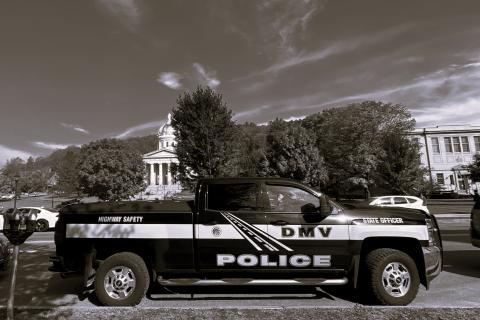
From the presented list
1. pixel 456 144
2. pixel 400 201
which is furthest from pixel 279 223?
pixel 456 144

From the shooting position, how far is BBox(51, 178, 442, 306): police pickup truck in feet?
16.2

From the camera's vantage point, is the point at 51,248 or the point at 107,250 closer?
the point at 107,250

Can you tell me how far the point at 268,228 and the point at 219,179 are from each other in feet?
3.87

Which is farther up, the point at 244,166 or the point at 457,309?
the point at 244,166

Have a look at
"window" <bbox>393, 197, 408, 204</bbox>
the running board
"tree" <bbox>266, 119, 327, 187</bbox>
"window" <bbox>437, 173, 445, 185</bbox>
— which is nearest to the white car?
"window" <bbox>393, 197, 408, 204</bbox>

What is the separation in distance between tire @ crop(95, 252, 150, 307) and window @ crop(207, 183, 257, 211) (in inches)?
59.1

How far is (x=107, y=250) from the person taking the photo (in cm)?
514

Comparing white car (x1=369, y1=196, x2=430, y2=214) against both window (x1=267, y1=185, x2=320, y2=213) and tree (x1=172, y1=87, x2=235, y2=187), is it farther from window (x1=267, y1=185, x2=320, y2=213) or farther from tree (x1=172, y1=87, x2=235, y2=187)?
window (x1=267, y1=185, x2=320, y2=213)

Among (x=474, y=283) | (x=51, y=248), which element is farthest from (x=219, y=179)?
(x=51, y=248)

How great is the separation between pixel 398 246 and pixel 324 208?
4.92 ft

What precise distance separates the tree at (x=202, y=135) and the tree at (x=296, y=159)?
8.60 m

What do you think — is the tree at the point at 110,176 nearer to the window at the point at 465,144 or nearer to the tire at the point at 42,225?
the tire at the point at 42,225

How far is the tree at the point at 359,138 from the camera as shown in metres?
32.8

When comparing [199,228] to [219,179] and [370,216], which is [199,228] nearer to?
[219,179]
